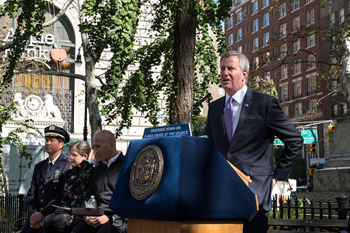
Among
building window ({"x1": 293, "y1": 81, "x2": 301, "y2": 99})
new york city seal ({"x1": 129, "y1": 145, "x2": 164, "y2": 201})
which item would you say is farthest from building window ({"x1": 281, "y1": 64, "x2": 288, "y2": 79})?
new york city seal ({"x1": 129, "y1": 145, "x2": 164, "y2": 201})

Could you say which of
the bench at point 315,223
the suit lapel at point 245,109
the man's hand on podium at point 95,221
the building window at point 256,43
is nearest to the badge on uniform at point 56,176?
the man's hand on podium at point 95,221

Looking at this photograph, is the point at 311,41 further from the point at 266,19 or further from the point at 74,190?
the point at 74,190

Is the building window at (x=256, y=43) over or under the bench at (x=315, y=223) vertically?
over

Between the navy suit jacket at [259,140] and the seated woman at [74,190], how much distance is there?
8.41 feet

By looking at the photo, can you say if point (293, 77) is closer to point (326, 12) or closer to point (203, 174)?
point (326, 12)

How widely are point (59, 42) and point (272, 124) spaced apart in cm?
2032

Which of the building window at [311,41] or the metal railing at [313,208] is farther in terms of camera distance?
the building window at [311,41]

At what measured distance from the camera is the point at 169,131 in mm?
3119

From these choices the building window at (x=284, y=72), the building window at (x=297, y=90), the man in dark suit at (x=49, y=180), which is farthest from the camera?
the building window at (x=284, y=72)

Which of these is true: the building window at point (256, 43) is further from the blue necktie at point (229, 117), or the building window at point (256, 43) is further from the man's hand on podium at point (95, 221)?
the blue necktie at point (229, 117)

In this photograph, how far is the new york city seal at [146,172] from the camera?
2885 mm

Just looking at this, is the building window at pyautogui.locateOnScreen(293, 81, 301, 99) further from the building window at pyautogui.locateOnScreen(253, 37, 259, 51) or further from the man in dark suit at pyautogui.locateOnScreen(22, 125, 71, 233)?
the man in dark suit at pyautogui.locateOnScreen(22, 125, 71, 233)

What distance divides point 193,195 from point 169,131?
512mm

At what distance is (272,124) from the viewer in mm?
3596
